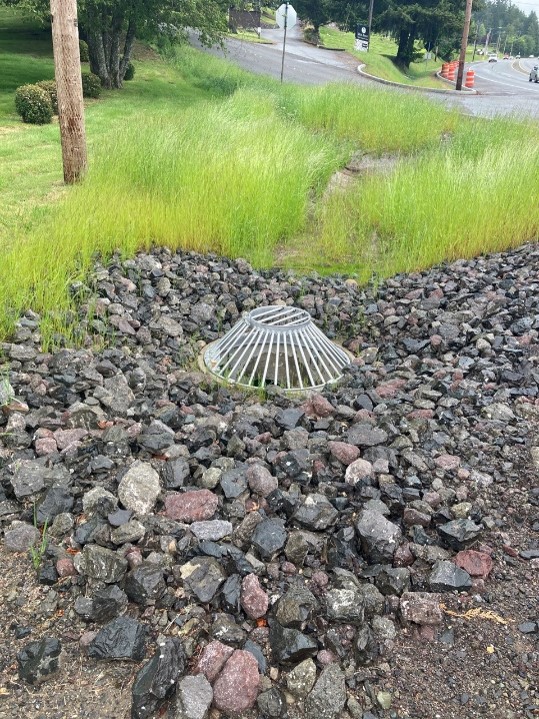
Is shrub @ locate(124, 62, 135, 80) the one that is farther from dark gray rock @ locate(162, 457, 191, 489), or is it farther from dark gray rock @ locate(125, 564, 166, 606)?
dark gray rock @ locate(125, 564, 166, 606)

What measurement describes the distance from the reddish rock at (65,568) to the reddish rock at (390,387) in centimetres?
215

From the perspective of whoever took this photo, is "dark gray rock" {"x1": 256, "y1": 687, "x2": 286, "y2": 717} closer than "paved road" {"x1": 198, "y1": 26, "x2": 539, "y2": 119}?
Yes

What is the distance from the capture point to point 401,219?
6582mm

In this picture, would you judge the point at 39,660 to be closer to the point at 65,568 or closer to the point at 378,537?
the point at 65,568

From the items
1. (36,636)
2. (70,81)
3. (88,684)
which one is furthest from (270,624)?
(70,81)

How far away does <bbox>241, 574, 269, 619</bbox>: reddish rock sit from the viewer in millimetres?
2184

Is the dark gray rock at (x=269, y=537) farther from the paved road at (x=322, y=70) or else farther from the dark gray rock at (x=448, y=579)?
the paved road at (x=322, y=70)

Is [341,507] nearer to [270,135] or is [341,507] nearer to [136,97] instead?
[270,135]

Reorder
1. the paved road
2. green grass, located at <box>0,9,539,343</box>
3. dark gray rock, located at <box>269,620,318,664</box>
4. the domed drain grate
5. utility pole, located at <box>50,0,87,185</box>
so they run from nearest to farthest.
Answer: dark gray rock, located at <box>269,620,318,664</box>
the domed drain grate
green grass, located at <box>0,9,539,343</box>
utility pole, located at <box>50,0,87,185</box>
the paved road

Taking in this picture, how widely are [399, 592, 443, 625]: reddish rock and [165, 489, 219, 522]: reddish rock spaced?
82cm

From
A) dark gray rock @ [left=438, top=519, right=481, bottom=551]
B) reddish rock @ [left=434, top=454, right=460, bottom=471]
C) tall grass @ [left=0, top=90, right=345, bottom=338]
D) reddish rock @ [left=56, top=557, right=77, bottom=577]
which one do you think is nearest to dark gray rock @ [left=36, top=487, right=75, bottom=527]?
reddish rock @ [left=56, top=557, right=77, bottom=577]

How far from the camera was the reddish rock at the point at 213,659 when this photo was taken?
1.99 meters

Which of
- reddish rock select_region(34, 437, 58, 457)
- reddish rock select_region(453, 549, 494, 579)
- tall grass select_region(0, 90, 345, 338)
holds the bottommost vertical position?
reddish rock select_region(34, 437, 58, 457)

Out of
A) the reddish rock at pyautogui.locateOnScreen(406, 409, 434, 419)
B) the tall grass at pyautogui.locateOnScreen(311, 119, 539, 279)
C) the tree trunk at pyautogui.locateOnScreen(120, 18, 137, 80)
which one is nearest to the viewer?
the reddish rock at pyautogui.locateOnScreen(406, 409, 434, 419)
